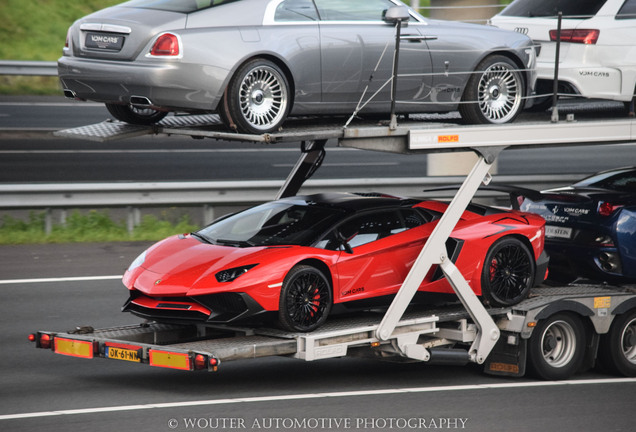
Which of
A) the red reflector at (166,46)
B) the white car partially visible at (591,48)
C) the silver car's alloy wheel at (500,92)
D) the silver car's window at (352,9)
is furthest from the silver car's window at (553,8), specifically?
the red reflector at (166,46)

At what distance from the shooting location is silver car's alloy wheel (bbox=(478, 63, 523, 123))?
30.8ft

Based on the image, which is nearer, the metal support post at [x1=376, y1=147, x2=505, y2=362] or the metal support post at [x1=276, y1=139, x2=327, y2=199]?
the metal support post at [x1=376, y1=147, x2=505, y2=362]

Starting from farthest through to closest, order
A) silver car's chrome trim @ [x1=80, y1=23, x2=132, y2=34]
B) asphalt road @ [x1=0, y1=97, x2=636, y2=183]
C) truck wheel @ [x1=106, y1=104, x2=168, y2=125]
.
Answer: asphalt road @ [x1=0, y1=97, x2=636, y2=183]
truck wheel @ [x1=106, y1=104, x2=168, y2=125]
silver car's chrome trim @ [x1=80, y1=23, x2=132, y2=34]

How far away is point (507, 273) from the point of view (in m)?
9.16

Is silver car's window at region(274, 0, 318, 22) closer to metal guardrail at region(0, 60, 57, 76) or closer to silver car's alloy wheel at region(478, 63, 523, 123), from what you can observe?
silver car's alloy wheel at region(478, 63, 523, 123)

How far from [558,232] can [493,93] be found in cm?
159

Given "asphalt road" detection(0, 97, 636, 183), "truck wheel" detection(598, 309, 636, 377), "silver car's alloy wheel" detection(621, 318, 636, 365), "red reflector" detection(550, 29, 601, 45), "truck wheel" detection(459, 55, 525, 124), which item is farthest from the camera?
"asphalt road" detection(0, 97, 636, 183)

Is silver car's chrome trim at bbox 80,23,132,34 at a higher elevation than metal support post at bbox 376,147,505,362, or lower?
higher

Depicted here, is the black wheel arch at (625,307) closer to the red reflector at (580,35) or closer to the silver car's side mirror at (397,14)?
the red reflector at (580,35)

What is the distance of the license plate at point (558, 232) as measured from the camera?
991 centimetres

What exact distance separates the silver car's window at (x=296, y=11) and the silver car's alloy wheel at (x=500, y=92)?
1770 millimetres

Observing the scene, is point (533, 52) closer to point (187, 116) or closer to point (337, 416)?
point (187, 116)

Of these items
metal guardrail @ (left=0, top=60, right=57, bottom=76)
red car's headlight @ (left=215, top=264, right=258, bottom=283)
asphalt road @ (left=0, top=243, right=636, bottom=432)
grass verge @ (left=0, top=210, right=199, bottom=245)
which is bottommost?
asphalt road @ (left=0, top=243, right=636, bottom=432)

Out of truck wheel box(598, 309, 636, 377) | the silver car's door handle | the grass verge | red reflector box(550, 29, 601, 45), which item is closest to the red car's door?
the silver car's door handle
